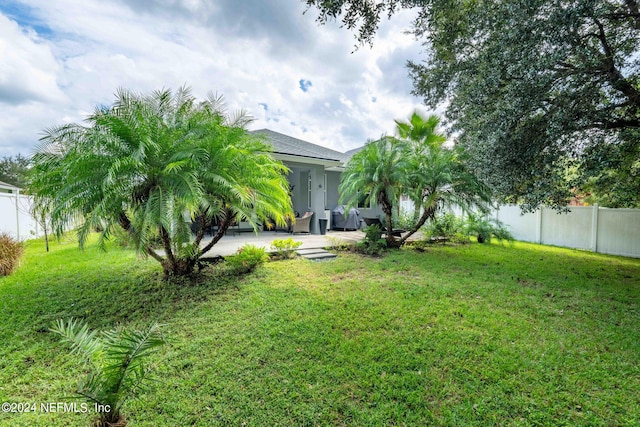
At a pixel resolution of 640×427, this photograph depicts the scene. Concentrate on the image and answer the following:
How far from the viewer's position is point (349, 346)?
3.44 metres

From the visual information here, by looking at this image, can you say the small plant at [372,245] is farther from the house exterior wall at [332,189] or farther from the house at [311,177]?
the house exterior wall at [332,189]

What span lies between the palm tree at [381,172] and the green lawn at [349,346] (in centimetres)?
302

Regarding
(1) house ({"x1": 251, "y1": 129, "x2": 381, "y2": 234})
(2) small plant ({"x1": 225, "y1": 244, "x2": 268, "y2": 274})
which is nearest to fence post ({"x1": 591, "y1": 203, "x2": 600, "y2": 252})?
(1) house ({"x1": 251, "y1": 129, "x2": 381, "y2": 234})

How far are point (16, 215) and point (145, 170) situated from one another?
1035 cm

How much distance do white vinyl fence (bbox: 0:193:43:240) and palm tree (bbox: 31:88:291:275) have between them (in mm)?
7575

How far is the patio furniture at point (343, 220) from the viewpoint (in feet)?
45.4

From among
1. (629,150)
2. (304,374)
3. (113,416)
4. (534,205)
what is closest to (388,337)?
(304,374)

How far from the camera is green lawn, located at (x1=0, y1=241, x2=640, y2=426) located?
251 centimetres

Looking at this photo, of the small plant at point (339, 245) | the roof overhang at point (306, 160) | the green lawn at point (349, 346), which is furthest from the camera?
the roof overhang at point (306, 160)

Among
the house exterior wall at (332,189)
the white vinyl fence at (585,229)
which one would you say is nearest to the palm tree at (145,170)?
the white vinyl fence at (585,229)

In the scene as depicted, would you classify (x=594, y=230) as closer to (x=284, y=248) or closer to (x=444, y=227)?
(x=444, y=227)

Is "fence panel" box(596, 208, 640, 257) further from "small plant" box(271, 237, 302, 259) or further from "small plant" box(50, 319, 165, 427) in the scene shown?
"small plant" box(50, 319, 165, 427)

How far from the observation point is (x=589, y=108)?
212 inches

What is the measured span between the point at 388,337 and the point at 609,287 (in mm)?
5757
